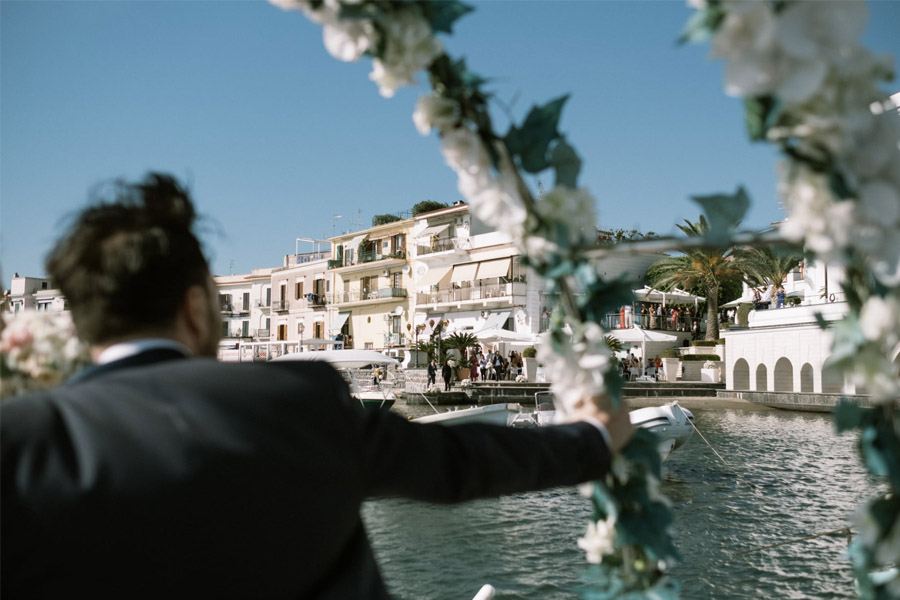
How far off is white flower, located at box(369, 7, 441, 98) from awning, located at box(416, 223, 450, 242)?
4308cm

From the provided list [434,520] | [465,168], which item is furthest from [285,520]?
[434,520]

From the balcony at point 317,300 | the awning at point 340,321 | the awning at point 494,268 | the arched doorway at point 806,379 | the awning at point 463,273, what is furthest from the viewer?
the balcony at point 317,300

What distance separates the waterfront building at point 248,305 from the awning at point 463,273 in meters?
18.9

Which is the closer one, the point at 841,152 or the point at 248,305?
the point at 841,152

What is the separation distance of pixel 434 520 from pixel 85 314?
950cm

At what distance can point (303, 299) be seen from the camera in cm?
5409

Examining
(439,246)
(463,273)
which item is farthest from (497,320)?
(439,246)

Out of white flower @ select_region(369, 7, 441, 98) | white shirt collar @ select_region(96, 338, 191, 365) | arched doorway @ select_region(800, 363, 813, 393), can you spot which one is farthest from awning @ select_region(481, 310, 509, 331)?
white shirt collar @ select_region(96, 338, 191, 365)

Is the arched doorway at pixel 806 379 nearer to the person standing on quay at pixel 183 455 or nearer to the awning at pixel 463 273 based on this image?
the awning at pixel 463 273

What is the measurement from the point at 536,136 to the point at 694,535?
854 centimetres

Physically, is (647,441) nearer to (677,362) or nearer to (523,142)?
(523,142)

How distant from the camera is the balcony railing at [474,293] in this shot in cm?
4025

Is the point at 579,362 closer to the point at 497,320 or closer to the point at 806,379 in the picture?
the point at 806,379

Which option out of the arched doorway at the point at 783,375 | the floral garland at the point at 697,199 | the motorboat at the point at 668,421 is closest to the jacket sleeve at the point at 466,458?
the floral garland at the point at 697,199
